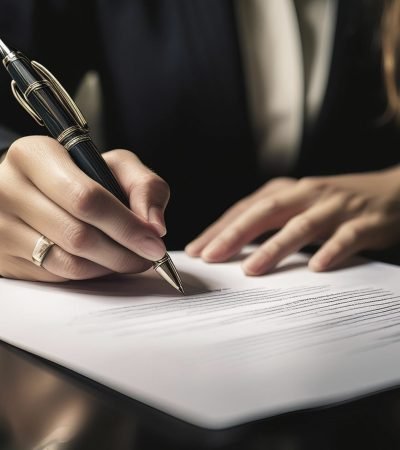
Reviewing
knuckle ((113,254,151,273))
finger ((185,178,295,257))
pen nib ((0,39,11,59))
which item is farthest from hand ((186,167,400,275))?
pen nib ((0,39,11,59))

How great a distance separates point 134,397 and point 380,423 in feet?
0.33

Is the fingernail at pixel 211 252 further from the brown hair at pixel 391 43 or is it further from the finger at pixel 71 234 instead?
the brown hair at pixel 391 43

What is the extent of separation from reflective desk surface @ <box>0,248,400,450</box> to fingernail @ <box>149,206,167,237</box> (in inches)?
5.8

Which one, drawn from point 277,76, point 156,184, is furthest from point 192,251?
point 277,76

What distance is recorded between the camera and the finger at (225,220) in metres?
0.56

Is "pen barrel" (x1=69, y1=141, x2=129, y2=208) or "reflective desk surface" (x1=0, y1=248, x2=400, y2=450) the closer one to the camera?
"reflective desk surface" (x1=0, y1=248, x2=400, y2=450)

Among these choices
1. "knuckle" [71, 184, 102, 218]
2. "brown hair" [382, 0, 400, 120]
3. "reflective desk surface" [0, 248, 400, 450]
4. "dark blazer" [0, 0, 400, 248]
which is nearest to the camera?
"reflective desk surface" [0, 248, 400, 450]

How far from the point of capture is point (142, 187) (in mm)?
425

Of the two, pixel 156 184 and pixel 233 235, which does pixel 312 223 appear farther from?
pixel 156 184

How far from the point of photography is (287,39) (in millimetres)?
840

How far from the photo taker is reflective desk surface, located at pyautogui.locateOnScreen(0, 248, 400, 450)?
22cm

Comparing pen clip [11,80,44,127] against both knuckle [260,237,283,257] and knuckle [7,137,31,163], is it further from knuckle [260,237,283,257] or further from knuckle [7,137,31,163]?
knuckle [260,237,283,257]

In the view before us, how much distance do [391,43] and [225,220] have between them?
49 centimetres

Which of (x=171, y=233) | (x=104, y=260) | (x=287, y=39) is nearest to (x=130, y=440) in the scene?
(x=104, y=260)
